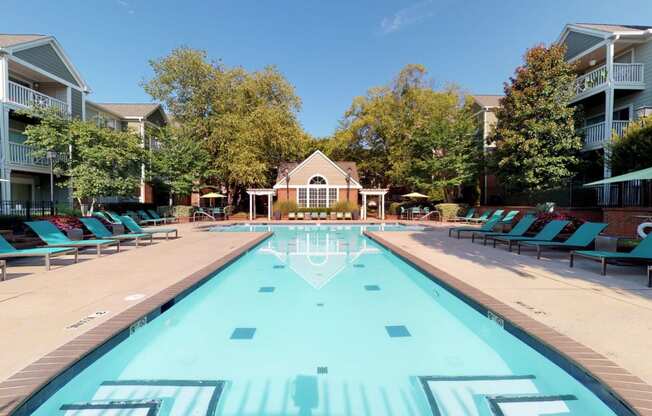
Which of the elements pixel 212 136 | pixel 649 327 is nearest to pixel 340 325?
pixel 649 327

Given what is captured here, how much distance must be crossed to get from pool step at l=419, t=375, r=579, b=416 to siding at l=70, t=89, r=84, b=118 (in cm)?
2309

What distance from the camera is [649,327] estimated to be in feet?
12.7

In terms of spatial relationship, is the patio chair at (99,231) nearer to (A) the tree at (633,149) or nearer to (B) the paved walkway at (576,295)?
(B) the paved walkway at (576,295)

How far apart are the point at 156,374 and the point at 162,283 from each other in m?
2.62

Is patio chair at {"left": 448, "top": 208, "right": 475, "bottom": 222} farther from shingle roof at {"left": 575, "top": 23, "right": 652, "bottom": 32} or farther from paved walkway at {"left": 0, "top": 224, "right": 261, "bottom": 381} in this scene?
paved walkway at {"left": 0, "top": 224, "right": 261, "bottom": 381}

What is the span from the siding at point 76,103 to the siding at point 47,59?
26.0 inches

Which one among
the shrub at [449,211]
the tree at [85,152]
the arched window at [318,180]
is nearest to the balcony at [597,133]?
the shrub at [449,211]

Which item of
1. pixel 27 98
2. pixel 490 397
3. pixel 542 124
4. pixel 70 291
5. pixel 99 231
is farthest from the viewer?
pixel 27 98

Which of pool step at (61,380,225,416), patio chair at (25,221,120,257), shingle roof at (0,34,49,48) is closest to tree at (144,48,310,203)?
shingle roof at (0,34,49,48)

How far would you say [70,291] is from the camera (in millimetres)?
5480

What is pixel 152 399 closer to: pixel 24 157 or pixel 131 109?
pixel 24 157

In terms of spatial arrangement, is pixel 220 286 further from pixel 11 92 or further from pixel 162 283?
pixel 11 92

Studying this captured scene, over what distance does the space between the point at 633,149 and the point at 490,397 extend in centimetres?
1287

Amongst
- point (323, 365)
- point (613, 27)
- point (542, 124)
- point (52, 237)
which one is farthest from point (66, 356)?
point (613, 27)
